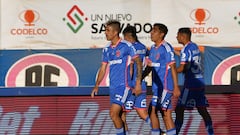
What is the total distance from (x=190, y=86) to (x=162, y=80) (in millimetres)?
1027

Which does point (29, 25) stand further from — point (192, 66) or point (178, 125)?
point (178, 125)

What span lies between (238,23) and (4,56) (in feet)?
17.1

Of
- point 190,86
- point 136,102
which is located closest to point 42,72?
point 190,86

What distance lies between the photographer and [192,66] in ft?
39.6

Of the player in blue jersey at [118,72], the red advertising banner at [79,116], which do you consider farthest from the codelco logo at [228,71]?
the player in blue jersey at [118,72]

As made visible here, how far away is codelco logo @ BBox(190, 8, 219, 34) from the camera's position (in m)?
16.7

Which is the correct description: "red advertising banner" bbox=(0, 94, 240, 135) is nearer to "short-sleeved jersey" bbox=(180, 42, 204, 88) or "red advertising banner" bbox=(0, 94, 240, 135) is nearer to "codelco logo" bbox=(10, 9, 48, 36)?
"short-sleeved jersey" bbox=(180, 42, 204, 88)

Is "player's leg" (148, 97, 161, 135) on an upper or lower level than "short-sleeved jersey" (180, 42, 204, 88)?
lower

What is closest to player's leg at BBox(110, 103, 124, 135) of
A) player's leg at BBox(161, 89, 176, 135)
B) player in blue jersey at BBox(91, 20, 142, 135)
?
player in blue jersey at BBox(91, 20, 142, 135)

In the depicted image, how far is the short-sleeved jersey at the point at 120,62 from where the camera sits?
10914mm

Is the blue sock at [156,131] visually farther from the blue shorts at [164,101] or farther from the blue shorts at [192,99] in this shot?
the blue shorts at [192,99]

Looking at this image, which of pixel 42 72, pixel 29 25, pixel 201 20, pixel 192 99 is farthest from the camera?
pixel 42 72

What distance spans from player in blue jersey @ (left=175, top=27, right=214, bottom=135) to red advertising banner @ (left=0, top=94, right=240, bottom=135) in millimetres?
285

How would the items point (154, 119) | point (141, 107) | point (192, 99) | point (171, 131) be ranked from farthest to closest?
1. point (192, 99)
2. point (141, 107)
3. point (154, 119)
4. point (171, 131)
